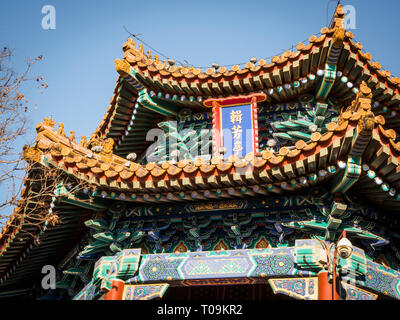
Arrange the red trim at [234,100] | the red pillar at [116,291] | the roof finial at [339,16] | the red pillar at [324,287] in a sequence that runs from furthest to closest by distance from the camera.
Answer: the red trim at [234,100] < the roof finial at [339,16] < the red pillar at [116,291] < the red pillar at [324,287]

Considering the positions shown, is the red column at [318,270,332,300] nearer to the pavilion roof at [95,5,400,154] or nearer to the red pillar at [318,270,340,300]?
the red pillar at [318,270,340,300]

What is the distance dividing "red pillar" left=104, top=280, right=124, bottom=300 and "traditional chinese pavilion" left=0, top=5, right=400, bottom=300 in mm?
28

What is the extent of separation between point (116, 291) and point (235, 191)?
2381mm

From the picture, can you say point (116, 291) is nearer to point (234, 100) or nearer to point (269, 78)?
point (234, 100)

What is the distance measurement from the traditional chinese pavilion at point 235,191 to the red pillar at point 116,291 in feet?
0.09

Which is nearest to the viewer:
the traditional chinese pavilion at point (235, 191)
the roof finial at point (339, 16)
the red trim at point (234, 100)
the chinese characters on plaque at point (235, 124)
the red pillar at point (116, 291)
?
the traditional chinese pavilion at point (235, 191)

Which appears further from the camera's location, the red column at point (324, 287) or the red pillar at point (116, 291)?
the red pillar at point (116, 291)

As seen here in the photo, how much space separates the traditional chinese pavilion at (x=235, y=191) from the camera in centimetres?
656

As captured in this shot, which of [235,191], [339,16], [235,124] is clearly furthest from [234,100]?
[235,191]

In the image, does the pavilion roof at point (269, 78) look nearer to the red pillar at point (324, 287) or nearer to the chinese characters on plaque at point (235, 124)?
the chinese characters on plaque at point (235, 124)

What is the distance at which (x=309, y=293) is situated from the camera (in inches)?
255

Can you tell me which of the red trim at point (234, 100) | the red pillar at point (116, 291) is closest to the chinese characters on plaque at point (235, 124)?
the red trim at point (234, 100)

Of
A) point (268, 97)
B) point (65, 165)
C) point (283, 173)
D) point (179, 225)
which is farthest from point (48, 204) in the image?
point (268, 97)

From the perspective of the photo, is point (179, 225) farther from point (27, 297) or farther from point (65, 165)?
point (27, 297)
